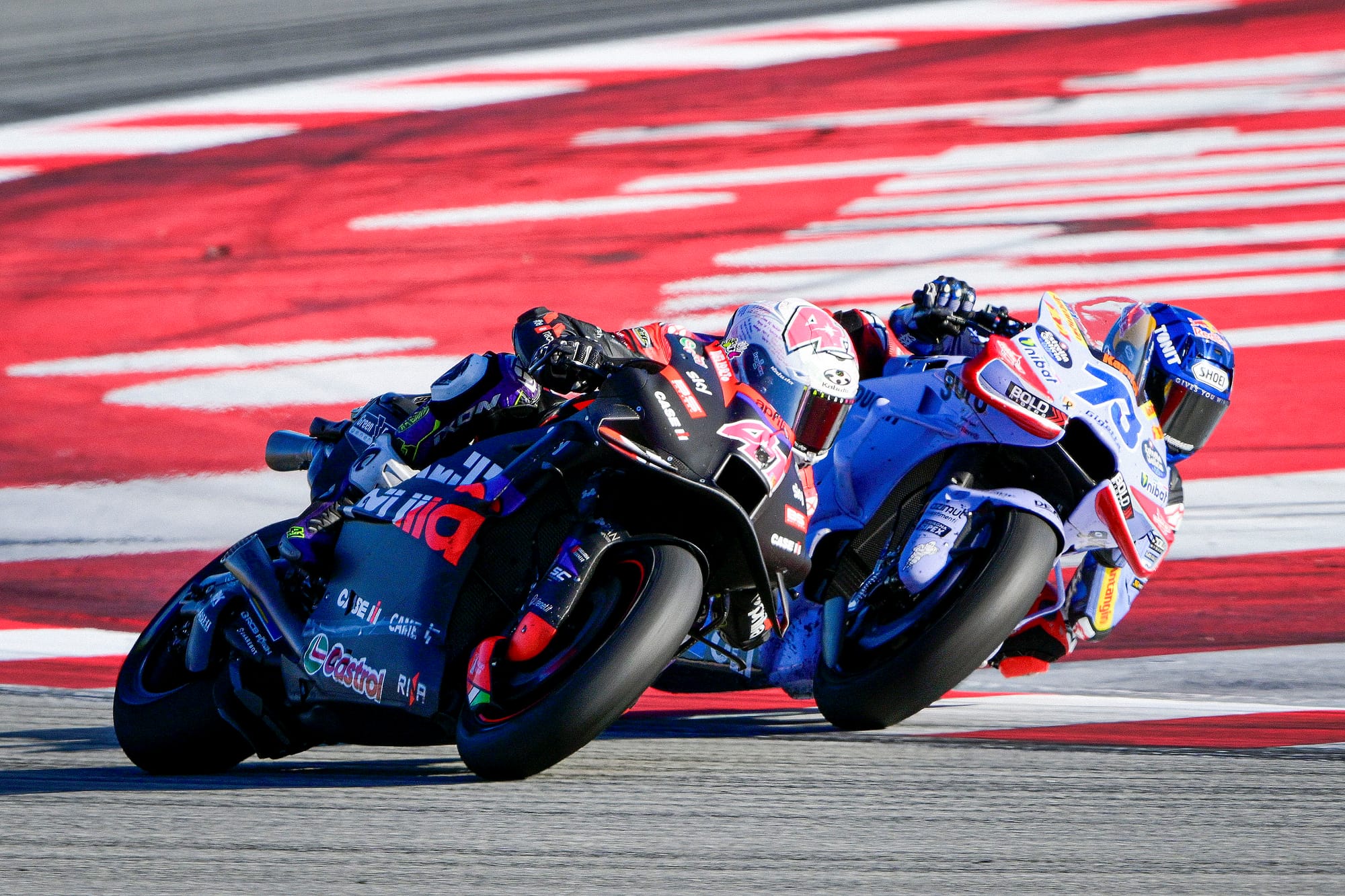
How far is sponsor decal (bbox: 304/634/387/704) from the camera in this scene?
12.2 ft

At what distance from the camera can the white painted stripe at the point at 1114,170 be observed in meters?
10.2

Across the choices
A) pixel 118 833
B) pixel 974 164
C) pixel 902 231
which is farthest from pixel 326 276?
pixel 118 833

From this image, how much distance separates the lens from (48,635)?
6.00 meters

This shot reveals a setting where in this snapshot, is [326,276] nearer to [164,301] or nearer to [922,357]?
[164,301]

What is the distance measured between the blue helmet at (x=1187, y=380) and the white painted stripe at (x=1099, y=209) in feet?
15.3

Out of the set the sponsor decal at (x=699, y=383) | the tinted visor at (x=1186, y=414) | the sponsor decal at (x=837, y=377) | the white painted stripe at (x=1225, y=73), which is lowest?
the white painted stripe at (x=1225, y=73)

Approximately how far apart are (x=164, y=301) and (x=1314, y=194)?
694 centimetres

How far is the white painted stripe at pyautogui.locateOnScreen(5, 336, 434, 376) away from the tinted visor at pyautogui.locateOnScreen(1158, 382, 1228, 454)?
4.49m

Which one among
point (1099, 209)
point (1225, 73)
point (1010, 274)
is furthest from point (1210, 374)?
point (1225, 73)

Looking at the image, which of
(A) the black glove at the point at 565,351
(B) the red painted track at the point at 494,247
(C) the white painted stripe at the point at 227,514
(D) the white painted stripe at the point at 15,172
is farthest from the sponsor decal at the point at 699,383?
(D) the white painted stripe at the point at 15,172

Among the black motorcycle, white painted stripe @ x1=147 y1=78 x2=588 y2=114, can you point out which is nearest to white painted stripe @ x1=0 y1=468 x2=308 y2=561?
the black motorcycle

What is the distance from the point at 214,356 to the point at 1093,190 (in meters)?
5.46

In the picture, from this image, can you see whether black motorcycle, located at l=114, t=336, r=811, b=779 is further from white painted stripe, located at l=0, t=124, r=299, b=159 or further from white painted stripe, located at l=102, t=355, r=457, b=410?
white painted stripe, located at l=0, t=124, r=299, b=159

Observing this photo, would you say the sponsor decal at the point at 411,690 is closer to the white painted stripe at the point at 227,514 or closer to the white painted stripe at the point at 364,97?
the white painted stripe at the point at 227,514
